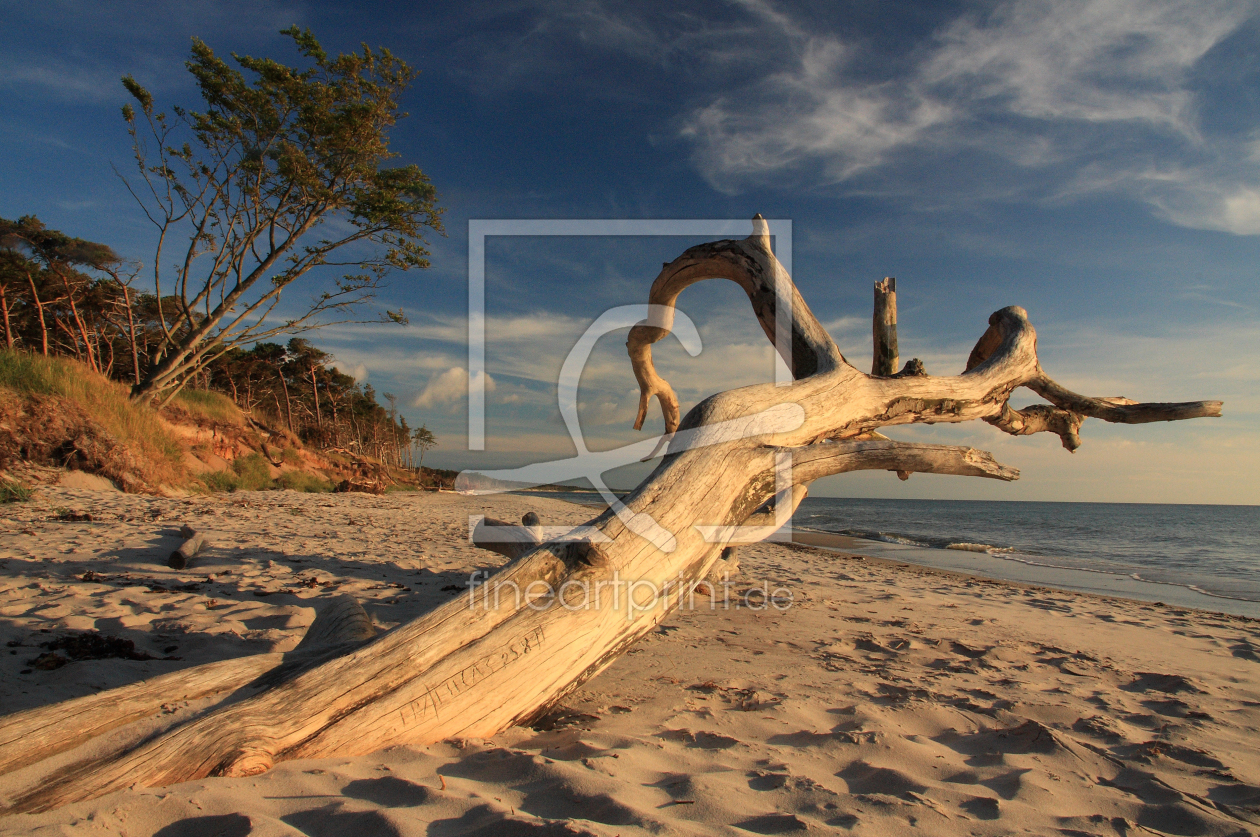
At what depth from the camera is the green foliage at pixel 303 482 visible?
682 inches

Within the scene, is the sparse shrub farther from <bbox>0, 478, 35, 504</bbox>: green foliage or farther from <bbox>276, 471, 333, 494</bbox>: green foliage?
<bbox>0, 478, 35, 504</bbox>: green foliage

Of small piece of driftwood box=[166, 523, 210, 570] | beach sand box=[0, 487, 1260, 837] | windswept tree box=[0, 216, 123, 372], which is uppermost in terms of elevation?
windswept tree box=[0, 216, 123, 372]

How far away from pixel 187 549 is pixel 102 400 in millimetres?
8586

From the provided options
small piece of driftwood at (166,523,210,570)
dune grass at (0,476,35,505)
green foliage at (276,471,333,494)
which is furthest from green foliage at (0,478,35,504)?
green foliage at (276,471,333,494)

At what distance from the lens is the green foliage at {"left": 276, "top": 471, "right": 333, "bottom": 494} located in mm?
17312

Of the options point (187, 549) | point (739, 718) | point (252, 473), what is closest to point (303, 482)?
point (252, 473)

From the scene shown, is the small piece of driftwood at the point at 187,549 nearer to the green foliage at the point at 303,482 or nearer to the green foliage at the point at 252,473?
the green foliage at the point at 252,473

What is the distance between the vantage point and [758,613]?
4.85 metres

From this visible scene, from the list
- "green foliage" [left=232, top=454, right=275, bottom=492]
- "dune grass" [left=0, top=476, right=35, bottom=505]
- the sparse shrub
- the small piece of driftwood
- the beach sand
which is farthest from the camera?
"green foliage" [left=232, top=454, right=275, bottom=492]

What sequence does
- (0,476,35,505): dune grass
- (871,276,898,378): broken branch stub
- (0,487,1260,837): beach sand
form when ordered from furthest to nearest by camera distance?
(0,476,35,505): dune grass, (871,276,898,378): broken branch stub, (0,487,1260,837): beach sand

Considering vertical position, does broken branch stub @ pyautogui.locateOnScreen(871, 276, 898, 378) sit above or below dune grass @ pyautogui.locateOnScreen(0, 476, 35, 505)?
above

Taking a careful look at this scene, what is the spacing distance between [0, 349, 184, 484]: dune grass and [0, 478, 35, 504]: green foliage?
109 inches

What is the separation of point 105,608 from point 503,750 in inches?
119

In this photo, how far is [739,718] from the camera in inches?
101
